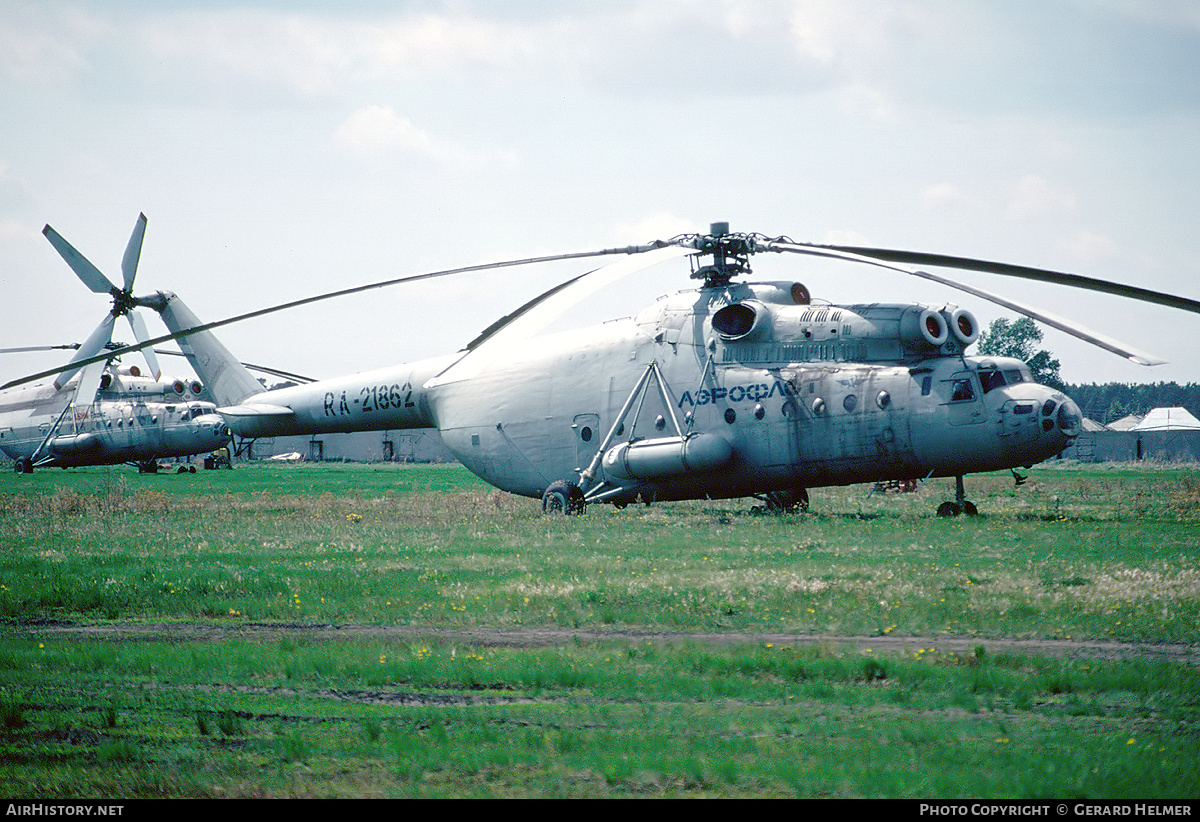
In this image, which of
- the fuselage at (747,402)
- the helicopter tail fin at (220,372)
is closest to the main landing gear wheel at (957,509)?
the fuselage at (747,402)

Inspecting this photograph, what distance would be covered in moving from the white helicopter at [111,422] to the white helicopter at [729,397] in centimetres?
3262

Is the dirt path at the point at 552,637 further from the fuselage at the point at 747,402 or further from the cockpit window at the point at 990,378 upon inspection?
the cockpit window at the point at 990,378

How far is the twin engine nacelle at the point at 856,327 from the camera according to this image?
74.0ft

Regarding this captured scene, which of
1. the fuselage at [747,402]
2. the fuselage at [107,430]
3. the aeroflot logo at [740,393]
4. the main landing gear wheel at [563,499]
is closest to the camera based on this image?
the fuselage at [747,402]

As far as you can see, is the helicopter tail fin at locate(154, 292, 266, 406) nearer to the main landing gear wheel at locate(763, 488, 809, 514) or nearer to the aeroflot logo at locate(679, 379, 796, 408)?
the aeroflot logo at locate(679, 379, 796, 408)

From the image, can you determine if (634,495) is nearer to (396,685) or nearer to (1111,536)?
(1111,536)

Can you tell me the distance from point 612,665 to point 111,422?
5809cm

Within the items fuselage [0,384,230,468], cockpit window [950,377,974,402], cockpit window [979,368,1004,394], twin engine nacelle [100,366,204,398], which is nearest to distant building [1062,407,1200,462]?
fuselage [0,384,230,468]

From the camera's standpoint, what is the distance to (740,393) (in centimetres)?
2403

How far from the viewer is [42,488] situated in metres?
44.7

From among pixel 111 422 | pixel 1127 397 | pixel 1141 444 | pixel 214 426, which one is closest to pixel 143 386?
pixel 111 422

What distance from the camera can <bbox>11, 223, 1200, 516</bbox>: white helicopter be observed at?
21.6m

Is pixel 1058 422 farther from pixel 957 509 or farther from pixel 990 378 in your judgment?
pixel 957 509

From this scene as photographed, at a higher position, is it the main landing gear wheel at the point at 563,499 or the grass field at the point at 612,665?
the main landing gear wheel at the point at 563,499
